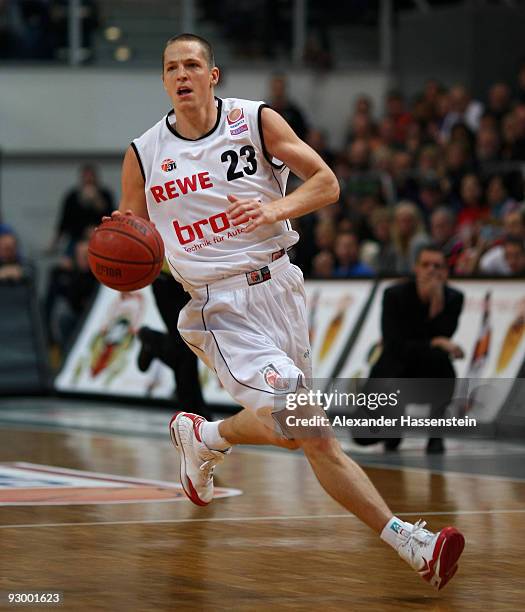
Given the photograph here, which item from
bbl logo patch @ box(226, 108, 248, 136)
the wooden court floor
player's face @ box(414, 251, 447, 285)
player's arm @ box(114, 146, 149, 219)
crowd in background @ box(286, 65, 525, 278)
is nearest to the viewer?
the wooden court floor

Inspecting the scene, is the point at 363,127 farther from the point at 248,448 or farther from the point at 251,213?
the point at 251,213

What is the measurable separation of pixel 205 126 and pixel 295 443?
1.65 m

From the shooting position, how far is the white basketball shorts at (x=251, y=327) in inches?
275

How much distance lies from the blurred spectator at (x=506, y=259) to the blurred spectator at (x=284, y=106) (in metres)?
6.61

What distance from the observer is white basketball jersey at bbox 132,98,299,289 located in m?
7.15

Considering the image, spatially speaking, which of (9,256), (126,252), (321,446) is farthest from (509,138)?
(321,446)

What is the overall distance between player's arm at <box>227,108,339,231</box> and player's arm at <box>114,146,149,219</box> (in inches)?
26.8

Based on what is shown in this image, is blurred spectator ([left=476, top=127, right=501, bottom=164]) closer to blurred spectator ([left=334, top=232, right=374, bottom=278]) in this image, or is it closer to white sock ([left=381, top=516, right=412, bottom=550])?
blurred spectator ([left=334, top=232, right=374, bottom=278])

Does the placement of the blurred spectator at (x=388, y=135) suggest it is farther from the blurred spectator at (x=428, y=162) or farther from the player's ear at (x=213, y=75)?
the player's ear at (x=213, y=75)

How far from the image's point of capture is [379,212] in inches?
701

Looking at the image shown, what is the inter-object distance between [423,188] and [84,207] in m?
4.86

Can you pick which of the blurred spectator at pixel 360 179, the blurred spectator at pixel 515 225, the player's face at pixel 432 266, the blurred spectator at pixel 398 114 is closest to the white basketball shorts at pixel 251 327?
the player's face at pixel 432 266

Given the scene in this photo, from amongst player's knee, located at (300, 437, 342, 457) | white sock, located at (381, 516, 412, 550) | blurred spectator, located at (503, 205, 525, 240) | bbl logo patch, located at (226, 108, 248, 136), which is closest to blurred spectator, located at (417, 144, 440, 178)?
blurred spectator, located at (503, 205, 525, 240)

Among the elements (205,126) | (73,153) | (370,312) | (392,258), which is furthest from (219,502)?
(73,153)
